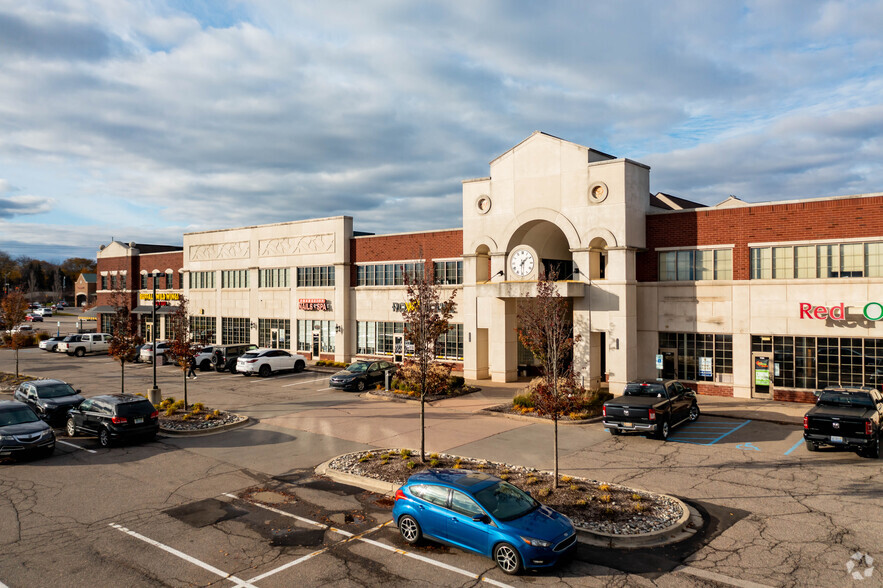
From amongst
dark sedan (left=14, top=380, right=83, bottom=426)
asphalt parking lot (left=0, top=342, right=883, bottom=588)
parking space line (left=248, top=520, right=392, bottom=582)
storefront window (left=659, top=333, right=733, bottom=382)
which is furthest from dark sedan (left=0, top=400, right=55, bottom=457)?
storefront window (left=659, top=333, right=733, bottom=382)

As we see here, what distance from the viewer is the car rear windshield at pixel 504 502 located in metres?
10.6

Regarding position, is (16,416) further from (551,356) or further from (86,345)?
(86,345)

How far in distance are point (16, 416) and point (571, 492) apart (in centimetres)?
1743

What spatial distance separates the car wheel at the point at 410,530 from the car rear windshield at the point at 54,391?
1876 centimetres

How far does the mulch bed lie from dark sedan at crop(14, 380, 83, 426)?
41.0ft

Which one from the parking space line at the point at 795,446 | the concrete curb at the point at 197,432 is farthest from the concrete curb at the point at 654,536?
the concrete curb at the point at 197,432

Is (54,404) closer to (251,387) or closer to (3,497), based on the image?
(3,497)

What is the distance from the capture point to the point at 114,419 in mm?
19188

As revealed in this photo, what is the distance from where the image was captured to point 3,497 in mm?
14414

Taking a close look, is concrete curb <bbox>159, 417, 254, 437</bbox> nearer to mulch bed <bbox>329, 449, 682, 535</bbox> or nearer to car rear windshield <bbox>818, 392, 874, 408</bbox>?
mulch bed <bbox>329, 449, 682, 535</bbox>

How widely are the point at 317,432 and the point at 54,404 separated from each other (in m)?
10.4

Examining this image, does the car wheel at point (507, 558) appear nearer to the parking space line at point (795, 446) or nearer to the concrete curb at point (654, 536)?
the concrete curb at point (654, 536)

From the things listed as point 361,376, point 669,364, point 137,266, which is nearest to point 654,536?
point 669,364

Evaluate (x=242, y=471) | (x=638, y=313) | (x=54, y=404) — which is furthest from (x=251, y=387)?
(x=638, y=313)
